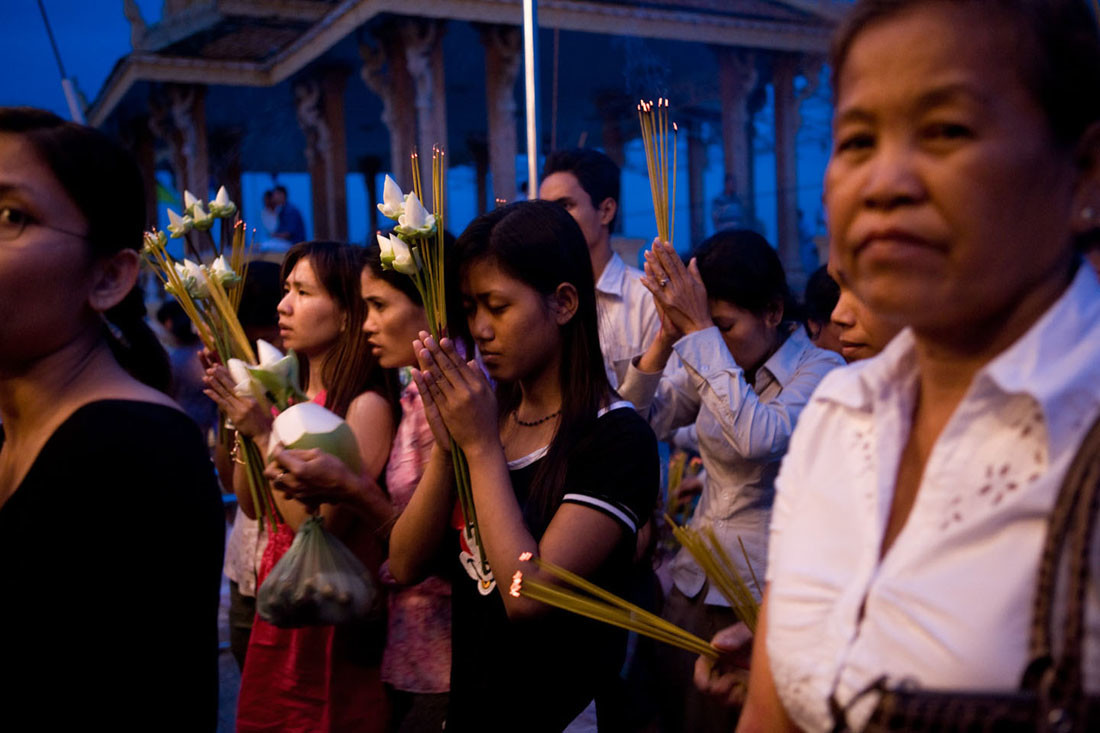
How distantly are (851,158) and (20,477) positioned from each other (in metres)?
1.15

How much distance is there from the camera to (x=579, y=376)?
1.89 meters

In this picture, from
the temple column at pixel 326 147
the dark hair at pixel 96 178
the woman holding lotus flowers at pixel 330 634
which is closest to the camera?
the dark hair at pixel 96 178

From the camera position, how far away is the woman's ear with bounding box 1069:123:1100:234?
81 centimetres

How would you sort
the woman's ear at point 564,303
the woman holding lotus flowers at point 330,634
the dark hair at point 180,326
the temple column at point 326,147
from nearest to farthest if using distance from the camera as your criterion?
the woman's ear at point 564,303, the woman holding lotus flowers at point 330,634, the dark hair at point 180,326, the temple column at point 326,147

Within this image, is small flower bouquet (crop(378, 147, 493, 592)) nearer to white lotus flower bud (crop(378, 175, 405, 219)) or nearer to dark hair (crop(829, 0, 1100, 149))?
white lotus flower bud (crop(378, 175, 405, 219))

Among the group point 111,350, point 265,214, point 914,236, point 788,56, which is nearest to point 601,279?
point 111,350

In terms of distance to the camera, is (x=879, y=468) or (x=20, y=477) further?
(x=20, y=477)

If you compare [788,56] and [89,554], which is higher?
[788,56]

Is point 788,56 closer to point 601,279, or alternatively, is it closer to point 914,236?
point 601,279

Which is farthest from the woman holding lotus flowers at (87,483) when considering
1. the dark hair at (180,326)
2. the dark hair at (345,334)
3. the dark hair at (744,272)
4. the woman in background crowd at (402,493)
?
the dark hair at (180,326)

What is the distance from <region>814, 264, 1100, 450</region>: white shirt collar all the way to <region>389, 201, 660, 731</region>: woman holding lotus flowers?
0.94 meters

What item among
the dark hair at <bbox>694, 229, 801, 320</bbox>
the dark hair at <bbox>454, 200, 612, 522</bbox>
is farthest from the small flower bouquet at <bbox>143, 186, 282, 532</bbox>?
the dark hair at <bbox>694, 229, 801, 320</bbox>

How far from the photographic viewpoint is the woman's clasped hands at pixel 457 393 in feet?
5.59

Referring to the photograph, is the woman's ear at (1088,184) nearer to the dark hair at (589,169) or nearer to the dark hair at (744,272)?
the dark hair at (744,272)
